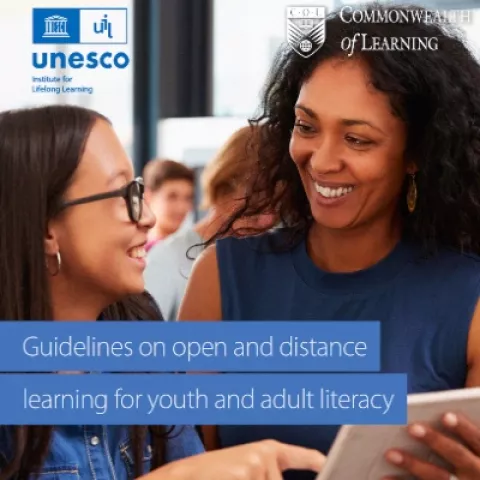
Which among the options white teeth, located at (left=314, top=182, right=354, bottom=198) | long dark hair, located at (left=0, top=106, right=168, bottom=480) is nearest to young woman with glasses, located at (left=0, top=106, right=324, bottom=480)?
long dark hair, located at (left=0, top=106, right=168, bottom=480)

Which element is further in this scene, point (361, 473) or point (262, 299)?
point (262, 299)

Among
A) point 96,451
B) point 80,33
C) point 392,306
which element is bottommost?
point 96,451

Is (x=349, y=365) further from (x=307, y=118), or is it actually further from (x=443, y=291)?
(x=307, y=118)

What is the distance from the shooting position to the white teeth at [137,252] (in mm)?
905

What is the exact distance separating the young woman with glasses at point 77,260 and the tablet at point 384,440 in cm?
2

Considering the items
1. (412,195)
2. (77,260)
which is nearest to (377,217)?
(412,195)

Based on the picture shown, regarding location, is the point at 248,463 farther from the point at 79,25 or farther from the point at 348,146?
the point at 79,25

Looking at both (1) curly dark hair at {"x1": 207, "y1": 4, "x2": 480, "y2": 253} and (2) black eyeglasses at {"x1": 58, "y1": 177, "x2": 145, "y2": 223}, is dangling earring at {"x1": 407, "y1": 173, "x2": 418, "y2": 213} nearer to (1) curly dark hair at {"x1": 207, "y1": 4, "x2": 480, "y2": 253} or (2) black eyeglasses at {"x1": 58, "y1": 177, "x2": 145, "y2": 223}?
(1) curly dark hair at {"x1": 207, "y1": 4, "x2": 480, "y2": 253}

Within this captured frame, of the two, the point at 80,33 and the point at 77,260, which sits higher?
the point at 80,33

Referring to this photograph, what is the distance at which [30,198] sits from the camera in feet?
2.81

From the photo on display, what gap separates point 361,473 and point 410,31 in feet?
1.35

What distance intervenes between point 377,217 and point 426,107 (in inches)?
4.5

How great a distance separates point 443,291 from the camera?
36.7 inches

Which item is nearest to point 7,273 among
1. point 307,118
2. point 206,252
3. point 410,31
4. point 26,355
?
point 26,355
